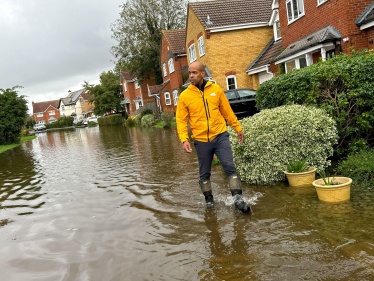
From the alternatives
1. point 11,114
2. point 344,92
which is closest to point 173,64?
point 11,114

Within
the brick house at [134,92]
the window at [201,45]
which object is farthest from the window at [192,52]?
the brick house at [134,92]

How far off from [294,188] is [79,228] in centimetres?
373

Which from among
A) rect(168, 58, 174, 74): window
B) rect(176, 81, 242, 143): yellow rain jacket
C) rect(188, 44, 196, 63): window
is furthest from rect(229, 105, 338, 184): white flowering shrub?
rect(168, 58, 174, 74): window

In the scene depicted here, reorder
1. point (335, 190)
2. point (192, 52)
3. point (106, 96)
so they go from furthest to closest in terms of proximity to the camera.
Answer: point (106, 96), point (192, 52), point (335, 190)

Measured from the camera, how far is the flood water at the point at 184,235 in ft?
11.6

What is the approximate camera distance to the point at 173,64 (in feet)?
113

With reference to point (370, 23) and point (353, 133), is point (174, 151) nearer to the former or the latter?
point (353, 133)

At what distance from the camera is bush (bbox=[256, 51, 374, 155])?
671cm

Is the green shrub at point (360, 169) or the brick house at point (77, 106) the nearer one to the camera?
the green shrub at point (360, 169)

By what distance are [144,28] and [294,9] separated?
996 inches

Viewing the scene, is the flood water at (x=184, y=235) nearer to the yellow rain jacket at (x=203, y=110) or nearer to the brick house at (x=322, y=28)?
the yellow rain jacket at (x=203, y=110)

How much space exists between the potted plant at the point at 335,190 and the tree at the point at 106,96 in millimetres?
55690

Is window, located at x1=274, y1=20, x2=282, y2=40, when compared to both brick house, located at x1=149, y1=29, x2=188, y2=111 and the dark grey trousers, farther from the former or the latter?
the dark grey trousers

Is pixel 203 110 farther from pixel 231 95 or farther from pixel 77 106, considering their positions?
pixel 77 106
